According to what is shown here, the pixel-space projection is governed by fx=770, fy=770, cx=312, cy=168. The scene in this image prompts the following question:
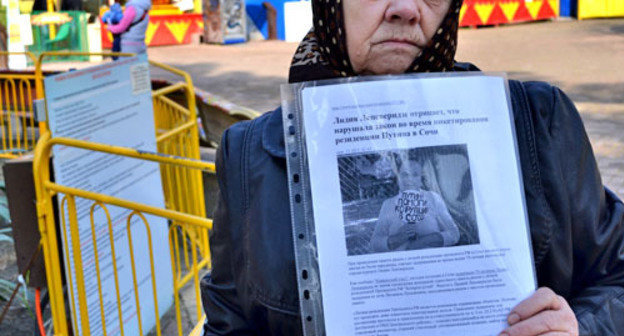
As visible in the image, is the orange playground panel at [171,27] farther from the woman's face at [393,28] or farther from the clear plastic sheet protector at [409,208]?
the clear plastic sheet protector at [409,208]

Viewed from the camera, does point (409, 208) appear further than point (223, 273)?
No

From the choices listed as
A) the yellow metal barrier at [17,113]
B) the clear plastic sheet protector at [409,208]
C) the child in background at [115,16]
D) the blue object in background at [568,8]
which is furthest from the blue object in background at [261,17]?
the clear plastic sheet protector at [409,208]

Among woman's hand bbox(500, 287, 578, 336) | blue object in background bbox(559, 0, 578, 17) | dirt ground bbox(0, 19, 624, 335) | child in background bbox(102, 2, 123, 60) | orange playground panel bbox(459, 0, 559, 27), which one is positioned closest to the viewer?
woman's hand bbox(500, 287, 578, 336)

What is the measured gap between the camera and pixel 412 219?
1.16 meters

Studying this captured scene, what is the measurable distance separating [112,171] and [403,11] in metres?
3.28

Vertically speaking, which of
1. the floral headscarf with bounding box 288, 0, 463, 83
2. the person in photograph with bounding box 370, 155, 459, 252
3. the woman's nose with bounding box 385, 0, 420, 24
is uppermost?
the woman's nose with bounding box 385, 0, 420, 24

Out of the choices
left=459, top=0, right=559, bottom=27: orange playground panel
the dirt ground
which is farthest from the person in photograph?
left=459, top=0, right=559, bottom=27: orange playground panel

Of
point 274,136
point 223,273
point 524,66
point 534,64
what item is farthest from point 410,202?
point 534,64

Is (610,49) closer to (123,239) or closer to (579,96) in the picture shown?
(579,96)

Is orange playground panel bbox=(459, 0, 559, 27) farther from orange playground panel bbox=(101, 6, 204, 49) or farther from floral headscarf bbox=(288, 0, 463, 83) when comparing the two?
floral headscarf bbox=(288, 0, 463, 83)

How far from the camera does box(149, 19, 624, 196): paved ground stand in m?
9.30

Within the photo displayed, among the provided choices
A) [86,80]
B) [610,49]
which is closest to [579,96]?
[610,49]

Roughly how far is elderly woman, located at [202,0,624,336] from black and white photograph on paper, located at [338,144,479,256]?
0.56ft

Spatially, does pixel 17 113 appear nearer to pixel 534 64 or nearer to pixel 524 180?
pixel 524 180
